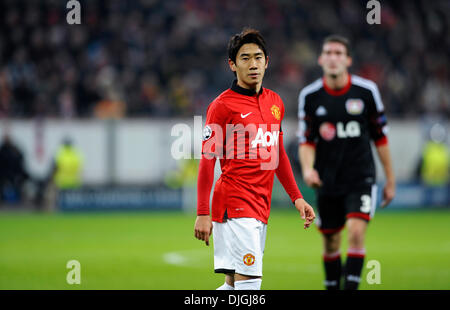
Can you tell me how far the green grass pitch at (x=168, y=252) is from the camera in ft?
28.4

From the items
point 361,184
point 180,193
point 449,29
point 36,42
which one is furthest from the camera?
point 449,29

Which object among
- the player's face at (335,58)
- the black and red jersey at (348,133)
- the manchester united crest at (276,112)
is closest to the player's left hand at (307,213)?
the manchester united crest at (276,112)

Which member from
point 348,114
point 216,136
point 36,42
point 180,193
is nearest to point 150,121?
Result: point 180,193

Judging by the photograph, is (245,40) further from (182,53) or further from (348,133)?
(182,53)

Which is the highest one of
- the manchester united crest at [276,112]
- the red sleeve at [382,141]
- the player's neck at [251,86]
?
the player's neck at [251,86]

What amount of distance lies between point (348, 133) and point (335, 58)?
76cm

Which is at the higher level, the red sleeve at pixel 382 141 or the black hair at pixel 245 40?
the black hair at pixel 245 40

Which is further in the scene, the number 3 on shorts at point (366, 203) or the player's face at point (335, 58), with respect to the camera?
the player's face at point (335, 58)

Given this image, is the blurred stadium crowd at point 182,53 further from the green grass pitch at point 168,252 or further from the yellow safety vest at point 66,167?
the green grass pitch at point 168,252

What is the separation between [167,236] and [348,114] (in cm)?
734

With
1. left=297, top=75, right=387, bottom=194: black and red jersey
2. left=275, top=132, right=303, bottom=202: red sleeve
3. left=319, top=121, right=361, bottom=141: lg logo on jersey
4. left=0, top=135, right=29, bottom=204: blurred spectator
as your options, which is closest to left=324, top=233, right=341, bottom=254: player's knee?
left=297, top=75, right=387, bottom=194: black and red jersey

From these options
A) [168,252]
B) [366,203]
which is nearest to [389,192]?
[366,203]

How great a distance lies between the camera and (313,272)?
970 cm
